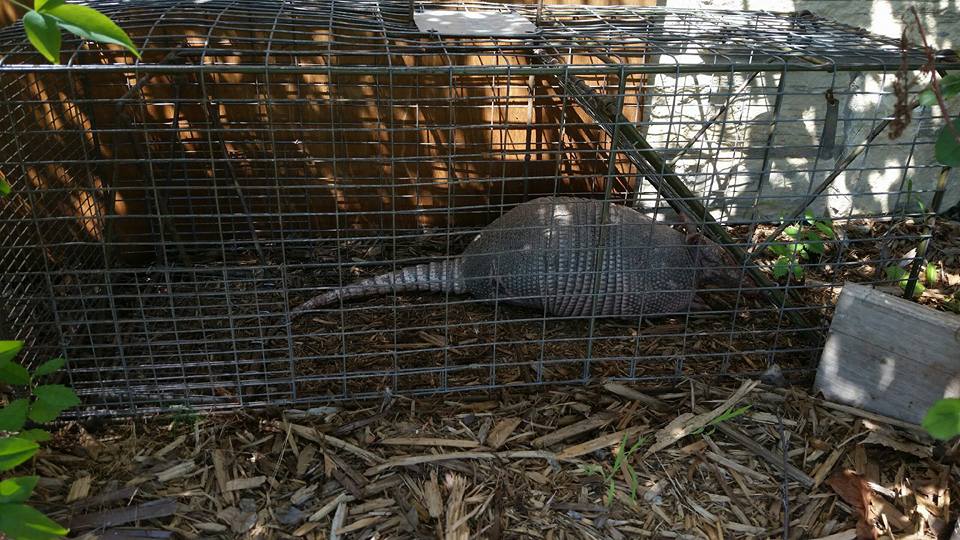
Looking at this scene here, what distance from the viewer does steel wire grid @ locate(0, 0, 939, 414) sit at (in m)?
3.02

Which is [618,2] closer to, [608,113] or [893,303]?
[608,113]

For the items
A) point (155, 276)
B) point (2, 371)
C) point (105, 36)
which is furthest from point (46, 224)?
point (105, 36)

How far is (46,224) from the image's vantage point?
11.7 feet

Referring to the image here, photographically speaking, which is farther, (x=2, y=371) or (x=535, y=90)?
(x=535, y=90)

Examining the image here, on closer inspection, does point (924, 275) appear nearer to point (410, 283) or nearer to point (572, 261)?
point (572, 261)

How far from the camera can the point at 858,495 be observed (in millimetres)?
2930

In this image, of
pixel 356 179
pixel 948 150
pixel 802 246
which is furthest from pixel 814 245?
pixel 356 179

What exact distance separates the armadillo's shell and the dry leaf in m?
1.27

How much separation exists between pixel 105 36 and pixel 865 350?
308cm

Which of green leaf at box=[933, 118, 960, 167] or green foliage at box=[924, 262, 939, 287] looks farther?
green foliage at box=[924, 262, 939, 287]

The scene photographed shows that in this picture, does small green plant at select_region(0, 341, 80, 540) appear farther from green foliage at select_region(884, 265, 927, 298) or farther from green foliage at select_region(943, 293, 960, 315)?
green foliage at select_region(943, 293, 960, 315)

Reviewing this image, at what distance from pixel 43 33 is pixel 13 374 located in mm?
1149

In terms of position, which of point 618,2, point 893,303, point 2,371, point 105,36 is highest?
point 105,36

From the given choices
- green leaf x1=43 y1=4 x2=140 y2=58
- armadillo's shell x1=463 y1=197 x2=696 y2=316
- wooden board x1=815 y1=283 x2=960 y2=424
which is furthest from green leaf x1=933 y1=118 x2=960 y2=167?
green leaf x1=43 y1=4 x2=140 y2=58
